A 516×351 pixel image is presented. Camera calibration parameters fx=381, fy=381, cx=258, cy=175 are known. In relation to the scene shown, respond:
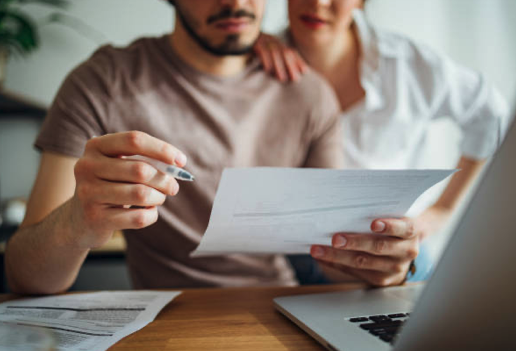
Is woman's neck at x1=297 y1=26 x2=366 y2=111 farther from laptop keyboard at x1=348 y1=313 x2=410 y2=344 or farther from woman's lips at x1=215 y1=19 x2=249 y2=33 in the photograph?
laptop keyboard at x1=348 y1=313 x2=410 y2=344

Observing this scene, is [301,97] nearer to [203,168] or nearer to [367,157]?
[203,168]

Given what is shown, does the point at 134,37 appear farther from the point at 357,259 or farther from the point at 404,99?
the point at 357,259

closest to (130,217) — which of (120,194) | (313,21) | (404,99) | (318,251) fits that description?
(120,194)

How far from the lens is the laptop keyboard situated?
0.39 m

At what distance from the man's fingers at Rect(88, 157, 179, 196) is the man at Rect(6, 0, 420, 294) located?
1.02 feet

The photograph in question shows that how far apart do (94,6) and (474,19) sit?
2008 millimetres

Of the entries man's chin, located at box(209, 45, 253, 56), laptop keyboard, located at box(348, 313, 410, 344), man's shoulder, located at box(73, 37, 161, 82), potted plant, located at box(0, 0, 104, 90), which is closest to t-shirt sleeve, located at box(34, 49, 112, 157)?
man's shoulder, located at box(73, 37, 161, 82)

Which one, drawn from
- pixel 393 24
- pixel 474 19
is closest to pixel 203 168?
pixel 393 24

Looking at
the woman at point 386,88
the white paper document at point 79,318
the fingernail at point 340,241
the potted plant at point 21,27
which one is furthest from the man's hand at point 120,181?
the potted plant at point 21,27

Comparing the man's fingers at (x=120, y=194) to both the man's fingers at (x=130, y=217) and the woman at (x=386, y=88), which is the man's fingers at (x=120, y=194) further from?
the woman at (x=386, y=88)

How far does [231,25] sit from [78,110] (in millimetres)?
381

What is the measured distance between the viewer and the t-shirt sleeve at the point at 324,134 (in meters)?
0.96

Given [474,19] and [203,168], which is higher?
[474,19]

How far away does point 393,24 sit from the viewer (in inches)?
83.8
